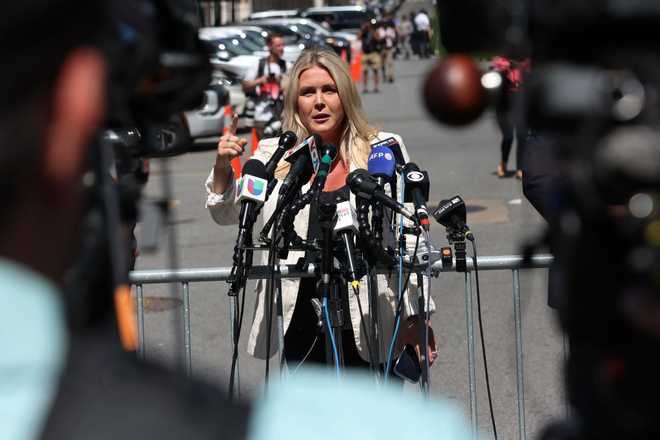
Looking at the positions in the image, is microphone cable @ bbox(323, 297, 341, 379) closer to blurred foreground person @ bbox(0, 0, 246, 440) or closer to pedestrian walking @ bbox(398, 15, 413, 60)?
blurred foreground person @ bbox(0, 0, 246, 440)

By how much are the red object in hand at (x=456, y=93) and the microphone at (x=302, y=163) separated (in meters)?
3.44

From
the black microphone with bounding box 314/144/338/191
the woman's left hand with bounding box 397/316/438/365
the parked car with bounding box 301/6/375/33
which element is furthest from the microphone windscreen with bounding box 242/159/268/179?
the parked car with bounding box 301/6/375/33

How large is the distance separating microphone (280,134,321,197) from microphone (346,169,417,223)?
0.78 ft

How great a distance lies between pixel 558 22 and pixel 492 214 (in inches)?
464

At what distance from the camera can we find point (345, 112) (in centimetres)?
538

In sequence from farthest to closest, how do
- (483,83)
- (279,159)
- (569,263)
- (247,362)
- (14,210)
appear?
(247,362)
(279,159)
(483,83)
(569,263)
(14,210)

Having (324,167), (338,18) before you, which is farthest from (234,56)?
(338,18)

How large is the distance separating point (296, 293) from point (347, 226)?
0.57 m

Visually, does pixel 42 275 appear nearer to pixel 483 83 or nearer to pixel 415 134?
pixel 483 83

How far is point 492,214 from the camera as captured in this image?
12.8 metres

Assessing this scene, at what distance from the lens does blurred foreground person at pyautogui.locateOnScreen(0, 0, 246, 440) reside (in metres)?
0.99

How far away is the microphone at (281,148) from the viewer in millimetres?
4730

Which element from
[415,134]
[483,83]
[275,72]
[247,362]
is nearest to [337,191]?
[247,362]

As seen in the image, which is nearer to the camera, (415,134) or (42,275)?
(42,275)
